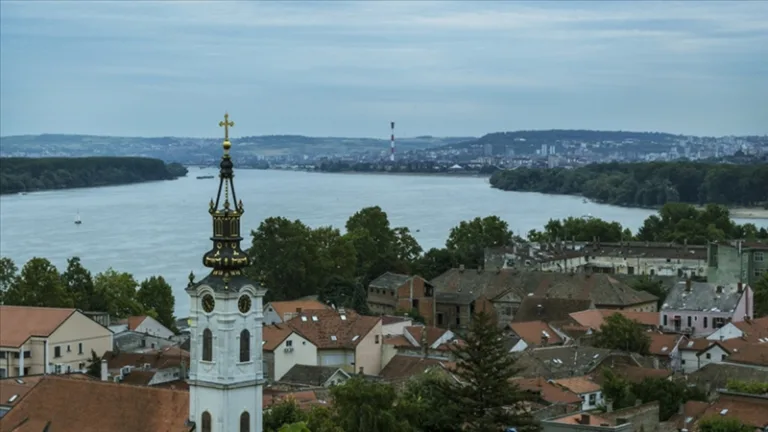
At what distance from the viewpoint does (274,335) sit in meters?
36.8

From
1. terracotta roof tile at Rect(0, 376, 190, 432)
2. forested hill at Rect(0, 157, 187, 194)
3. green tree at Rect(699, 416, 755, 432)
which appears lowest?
forested hill at Rect(0, 157, 187, 194)

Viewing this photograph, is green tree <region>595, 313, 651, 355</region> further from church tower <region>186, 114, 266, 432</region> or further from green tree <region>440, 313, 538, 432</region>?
church tower <region>186, 114, 266, 432</region>

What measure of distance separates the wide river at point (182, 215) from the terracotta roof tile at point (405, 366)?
→ 22.3m

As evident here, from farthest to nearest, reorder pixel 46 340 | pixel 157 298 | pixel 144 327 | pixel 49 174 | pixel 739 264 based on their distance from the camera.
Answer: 1. pixel 49 174
2. pixel 739 264
3. pixel 157 298
4. pixel 144 327
5. pixel 46 340

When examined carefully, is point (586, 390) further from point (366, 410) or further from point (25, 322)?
point (25, 322)

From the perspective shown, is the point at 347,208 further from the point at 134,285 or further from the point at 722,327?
the point at 722,327

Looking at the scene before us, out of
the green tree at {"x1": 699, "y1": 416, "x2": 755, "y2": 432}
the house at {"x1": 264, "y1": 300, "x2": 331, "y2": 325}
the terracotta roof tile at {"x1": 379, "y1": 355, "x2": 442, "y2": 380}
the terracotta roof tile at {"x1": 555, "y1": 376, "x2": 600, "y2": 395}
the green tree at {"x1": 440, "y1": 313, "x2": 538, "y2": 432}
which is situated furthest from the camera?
the house at {"x1": 264, "y1": 300, "x2": 331, "y2": 325}

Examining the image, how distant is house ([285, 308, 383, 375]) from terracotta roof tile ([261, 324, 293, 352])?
26cm

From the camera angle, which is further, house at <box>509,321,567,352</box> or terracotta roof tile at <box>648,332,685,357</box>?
house at <box>509,321,567,352</box>

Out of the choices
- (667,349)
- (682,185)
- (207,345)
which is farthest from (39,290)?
(682,185)

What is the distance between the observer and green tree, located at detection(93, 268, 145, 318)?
164 ft

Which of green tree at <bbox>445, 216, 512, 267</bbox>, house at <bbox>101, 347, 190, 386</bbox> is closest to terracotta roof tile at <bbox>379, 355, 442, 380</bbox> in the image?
house at <bbox>101, 347, 190, 386</bbox>

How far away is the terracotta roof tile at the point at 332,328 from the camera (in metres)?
37.5

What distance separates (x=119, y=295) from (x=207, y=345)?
106ft
